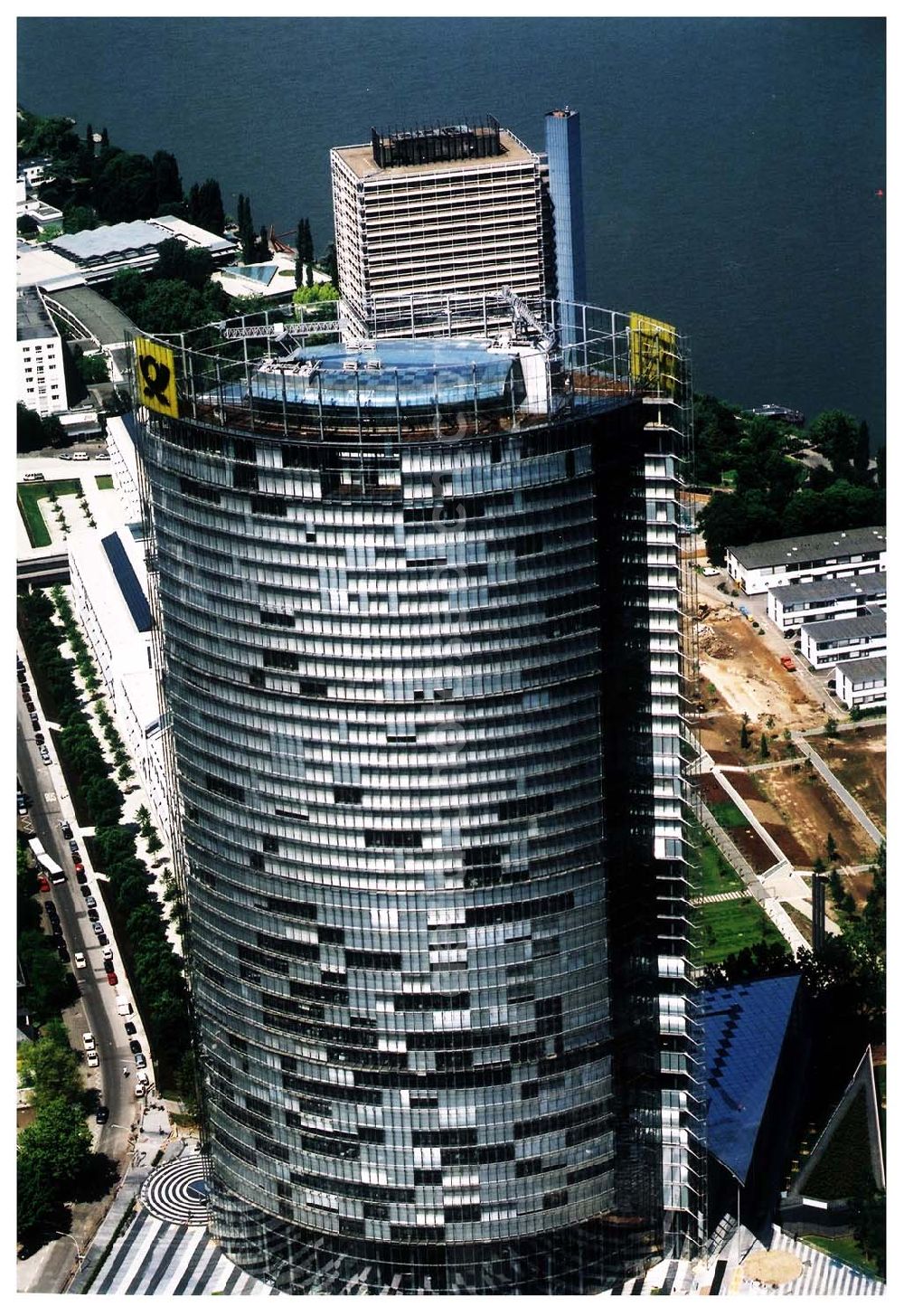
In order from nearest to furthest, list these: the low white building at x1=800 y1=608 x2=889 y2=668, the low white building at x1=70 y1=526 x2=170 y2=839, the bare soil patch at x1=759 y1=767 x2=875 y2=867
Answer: the bare soil patch at x1=759 y1=767 x2=875 y2=867, the low white building at x1=70 y1=526 x2=170 y2=839, the low white building at x1=800 y1=608 x2=889 y2=668

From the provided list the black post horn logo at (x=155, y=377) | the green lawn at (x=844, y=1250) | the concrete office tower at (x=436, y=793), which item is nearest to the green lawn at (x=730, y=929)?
the green lawn at (x=844, y=1250)

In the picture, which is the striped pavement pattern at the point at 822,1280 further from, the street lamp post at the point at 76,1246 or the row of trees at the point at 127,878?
the row of trees at the point at 127,878

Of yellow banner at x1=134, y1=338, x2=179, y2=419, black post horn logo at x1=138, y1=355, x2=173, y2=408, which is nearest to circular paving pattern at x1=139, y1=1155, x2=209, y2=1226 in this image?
yellow banner at x1=134, y1=338, x2=179, y2=419

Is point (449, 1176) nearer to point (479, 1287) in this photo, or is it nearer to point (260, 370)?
point (479, 1287)

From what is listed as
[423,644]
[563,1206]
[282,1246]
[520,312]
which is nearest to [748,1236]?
[563,1206]

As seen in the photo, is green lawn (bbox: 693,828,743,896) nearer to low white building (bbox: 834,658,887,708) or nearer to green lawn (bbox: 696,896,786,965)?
green lawn (bbox: 696,896,786,965)

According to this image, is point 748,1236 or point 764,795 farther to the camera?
point 764,795

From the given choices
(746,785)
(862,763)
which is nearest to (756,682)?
(862,763)
